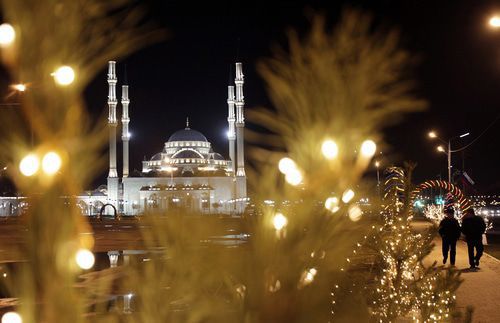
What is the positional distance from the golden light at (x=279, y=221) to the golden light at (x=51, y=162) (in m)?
2.51

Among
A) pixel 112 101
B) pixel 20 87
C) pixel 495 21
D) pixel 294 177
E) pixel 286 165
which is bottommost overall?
pixel 294 177

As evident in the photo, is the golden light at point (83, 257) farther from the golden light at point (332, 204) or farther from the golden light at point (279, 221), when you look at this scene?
the golden light at point (332, 204)

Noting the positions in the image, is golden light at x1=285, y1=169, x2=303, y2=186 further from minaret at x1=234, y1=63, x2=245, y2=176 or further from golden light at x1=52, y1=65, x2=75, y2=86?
minaret at x1=234, y1=63, x2=245, y2=176

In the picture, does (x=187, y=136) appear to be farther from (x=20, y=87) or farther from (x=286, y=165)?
(x=286, y=165)

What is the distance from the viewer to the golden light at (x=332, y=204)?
14.7ft

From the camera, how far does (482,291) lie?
1119 centimetres

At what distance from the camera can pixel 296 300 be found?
12.7 feet

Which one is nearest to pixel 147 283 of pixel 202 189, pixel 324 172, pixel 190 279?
pixel 190 279

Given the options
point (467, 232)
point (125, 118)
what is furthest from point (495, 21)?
point (125, 118)

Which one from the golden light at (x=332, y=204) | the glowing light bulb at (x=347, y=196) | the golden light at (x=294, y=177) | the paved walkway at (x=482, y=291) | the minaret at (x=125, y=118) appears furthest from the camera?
the minaret at (x=125, y=118)

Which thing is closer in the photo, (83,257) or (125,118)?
(83,257)

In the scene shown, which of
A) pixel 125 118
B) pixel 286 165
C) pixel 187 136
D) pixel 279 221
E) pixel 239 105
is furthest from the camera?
pixel 187 136

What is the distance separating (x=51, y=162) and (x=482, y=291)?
8091 millimetres

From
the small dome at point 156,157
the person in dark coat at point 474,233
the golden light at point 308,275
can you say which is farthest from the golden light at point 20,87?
the small dome at point 156,157
